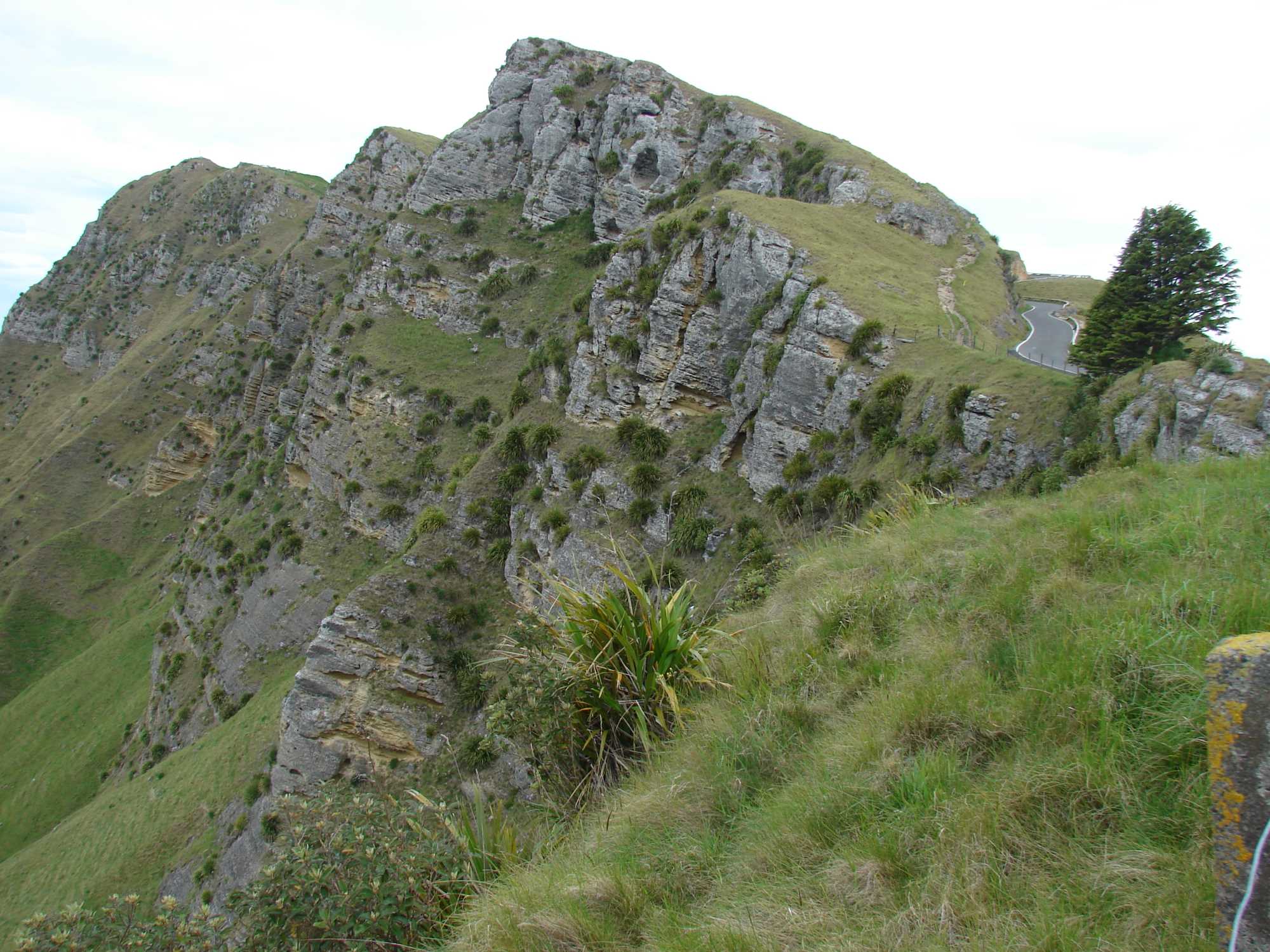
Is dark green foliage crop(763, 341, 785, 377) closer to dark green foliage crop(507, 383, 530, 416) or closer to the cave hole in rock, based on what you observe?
dark green foliage crop(507, 383, 530, 416)

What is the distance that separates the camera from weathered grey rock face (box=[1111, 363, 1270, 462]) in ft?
38.5

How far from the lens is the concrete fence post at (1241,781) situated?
7.25ft

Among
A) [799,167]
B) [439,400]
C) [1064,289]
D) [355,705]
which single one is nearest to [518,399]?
[439,400]

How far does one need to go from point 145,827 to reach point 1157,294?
48.3 meters

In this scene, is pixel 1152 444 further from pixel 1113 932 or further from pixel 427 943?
pixel 427 943

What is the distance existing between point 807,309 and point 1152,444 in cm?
1516

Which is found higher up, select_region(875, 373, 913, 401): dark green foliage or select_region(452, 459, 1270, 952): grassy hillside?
select_region(875, 373, 913, 401): dark green foliage

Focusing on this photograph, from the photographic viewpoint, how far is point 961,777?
3545mm

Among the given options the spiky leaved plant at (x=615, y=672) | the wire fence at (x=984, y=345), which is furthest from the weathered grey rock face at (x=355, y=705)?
the spiky leaved plant at (x=615, y=672)

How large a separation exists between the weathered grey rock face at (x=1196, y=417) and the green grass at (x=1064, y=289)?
4377 cm

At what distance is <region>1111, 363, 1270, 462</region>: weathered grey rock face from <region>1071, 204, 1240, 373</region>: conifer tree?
173 cm

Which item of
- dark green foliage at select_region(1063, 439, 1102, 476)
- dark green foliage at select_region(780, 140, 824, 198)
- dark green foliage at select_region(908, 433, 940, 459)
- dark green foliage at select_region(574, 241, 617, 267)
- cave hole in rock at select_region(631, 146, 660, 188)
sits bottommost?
dark green foliage at select_region(1063, 439, 1102, 476)

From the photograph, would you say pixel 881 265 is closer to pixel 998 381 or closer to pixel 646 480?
pixel 998 381

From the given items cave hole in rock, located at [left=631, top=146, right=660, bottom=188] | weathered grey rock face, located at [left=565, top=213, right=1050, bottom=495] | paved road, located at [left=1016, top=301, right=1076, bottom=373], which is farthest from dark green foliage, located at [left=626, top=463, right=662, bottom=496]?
cave hole in rock, located at [left=631, top=146, right=660, bottom=188]
